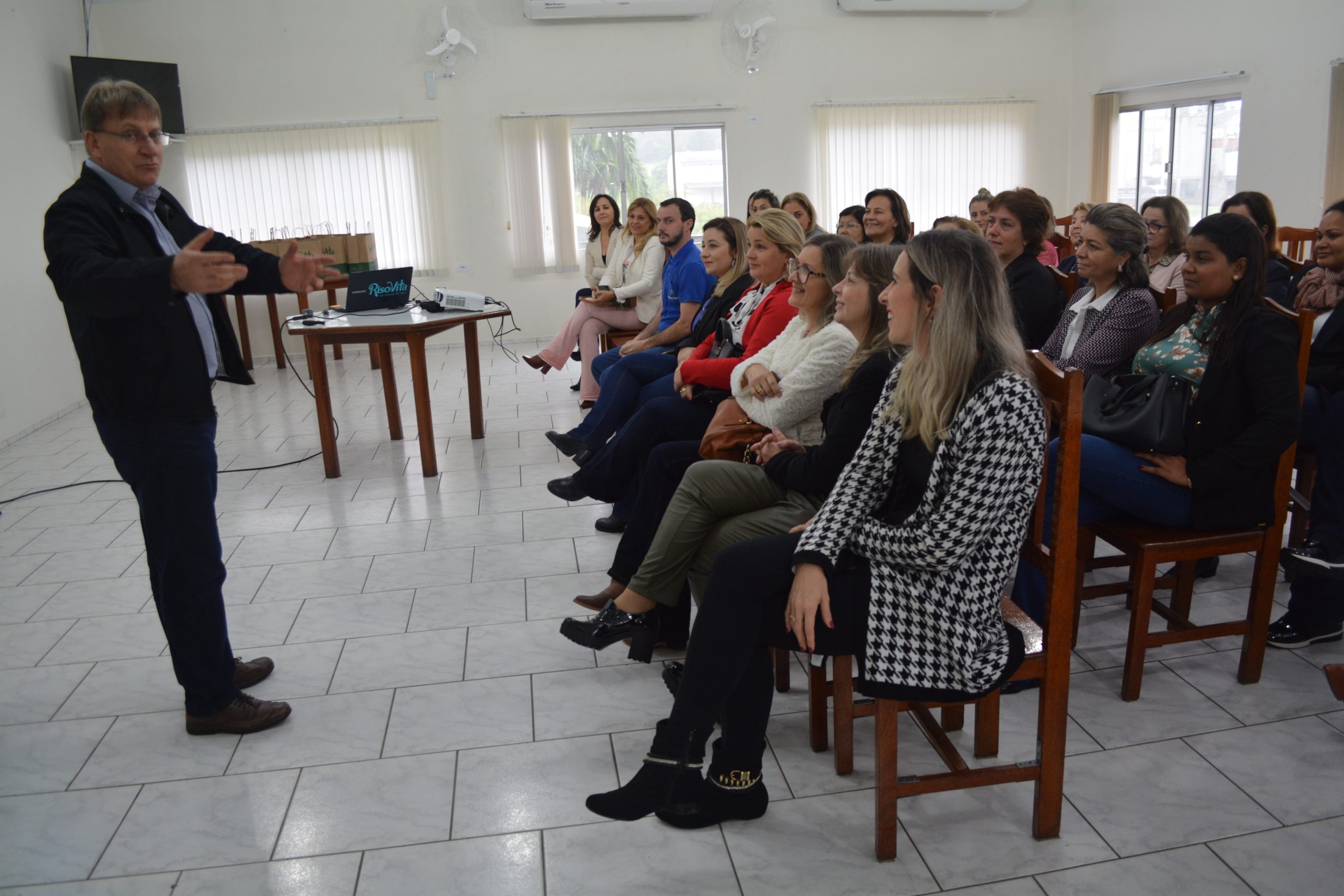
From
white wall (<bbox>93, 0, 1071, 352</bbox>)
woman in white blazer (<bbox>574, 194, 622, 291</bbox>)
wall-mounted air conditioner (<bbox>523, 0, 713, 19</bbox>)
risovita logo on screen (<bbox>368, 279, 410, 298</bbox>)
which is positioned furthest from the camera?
white wall (<bbox>93, 0, 1071, 352</bbox>)

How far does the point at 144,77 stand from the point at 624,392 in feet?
19.7

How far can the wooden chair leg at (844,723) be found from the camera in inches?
76.7

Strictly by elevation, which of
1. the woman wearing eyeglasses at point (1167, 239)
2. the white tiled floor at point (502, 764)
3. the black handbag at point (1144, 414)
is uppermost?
the woman wearing eyeglasses at point (1167, 239)

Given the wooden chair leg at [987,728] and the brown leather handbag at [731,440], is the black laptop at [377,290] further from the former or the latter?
the wooden chair leg at [987,728]

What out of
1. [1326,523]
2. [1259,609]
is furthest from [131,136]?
[1326,523]

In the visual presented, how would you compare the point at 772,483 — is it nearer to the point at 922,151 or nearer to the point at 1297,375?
the point at 1297,375

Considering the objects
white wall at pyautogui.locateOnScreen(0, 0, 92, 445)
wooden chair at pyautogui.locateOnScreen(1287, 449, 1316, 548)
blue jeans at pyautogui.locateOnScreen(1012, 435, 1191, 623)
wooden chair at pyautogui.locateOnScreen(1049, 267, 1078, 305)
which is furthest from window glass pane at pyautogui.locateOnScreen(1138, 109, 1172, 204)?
white wall at pyautogui.locateOnScreen(0, 0, 92, 445)

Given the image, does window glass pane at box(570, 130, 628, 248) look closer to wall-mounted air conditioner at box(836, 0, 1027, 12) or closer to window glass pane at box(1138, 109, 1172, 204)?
wall-mounted air conditioner at box(836, 0, 1027, 12)

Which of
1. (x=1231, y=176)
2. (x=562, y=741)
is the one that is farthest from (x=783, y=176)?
(x=562, y=741)

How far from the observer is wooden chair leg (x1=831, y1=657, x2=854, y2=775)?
1.95 metres

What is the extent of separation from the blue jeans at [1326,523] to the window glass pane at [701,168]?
6.71 m

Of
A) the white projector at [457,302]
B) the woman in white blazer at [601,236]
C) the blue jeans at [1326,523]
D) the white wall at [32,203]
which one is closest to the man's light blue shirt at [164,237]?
the white projector at [457,302]

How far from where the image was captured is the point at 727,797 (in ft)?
6.18

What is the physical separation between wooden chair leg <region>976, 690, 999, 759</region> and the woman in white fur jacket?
0.81m
